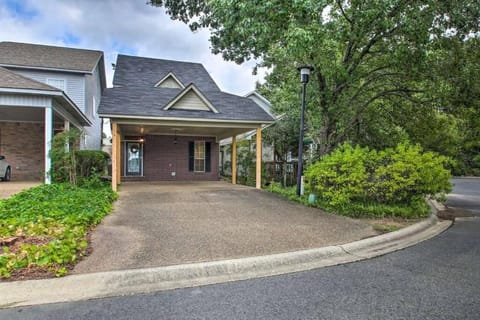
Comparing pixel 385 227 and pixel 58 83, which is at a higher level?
pixel 58 83

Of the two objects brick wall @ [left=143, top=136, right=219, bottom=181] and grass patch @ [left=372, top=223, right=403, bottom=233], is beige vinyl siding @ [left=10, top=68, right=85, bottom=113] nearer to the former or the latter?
brick wall @ [left=143, top=136, right=219, bottom=181]

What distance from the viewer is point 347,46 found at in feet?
32.1

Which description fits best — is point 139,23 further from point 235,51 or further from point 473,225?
point 473,225

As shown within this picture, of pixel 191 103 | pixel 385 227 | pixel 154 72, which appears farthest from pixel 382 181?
pixel 154 72

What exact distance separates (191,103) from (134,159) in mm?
5912

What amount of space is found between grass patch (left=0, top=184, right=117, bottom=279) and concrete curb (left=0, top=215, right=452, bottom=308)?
0.33 meters

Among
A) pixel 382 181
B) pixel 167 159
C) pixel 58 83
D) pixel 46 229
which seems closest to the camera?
pixel 46 229

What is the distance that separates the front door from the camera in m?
17.0

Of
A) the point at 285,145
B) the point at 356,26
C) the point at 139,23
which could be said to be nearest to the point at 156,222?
the point at 356,26

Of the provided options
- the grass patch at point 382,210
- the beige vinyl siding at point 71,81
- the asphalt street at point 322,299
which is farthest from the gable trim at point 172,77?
the asphalt street at point 322,299

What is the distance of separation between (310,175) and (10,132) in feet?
49.5

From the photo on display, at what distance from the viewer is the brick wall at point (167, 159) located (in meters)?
17.1

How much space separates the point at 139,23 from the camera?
15719mm

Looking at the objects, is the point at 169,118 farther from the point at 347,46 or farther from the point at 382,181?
the point at 382,181
